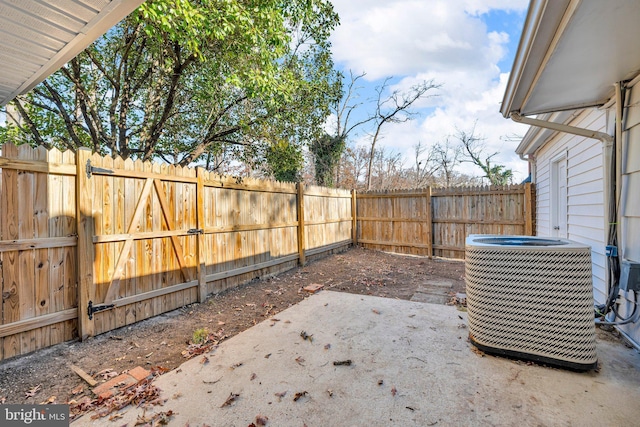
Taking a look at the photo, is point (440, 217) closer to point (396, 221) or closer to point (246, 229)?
point (396, 221)

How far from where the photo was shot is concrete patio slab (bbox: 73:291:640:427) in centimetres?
163

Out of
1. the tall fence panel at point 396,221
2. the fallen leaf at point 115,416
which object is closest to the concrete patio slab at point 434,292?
the tall fence panel at point 396,221

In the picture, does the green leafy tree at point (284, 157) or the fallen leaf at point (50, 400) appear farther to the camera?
the green leafy tree at point (284, 157)

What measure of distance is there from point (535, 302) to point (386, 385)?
1.32 meters

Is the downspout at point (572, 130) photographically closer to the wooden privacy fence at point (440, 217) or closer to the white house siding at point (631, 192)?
the white house siding at point (631, 192)

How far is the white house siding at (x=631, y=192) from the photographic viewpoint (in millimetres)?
2281

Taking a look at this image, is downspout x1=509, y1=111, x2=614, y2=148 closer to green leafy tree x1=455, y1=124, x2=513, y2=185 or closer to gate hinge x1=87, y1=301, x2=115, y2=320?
gate hinge x1=87, y1=301, x2=115, y2=320

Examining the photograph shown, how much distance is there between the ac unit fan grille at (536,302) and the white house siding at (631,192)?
774 mm

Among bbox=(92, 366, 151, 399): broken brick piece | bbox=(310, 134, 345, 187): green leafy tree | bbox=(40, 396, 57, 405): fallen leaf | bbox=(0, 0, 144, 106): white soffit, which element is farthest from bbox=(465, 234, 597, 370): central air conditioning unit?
bbox=(310, 134, 345, 187): green leafy tree

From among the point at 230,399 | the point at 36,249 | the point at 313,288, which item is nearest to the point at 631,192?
the point at 230,399

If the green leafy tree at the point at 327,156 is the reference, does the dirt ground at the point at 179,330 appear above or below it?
below

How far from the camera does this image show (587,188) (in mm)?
3301

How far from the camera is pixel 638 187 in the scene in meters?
2.26

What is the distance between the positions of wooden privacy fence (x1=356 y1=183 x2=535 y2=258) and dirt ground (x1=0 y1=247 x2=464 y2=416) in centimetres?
118
